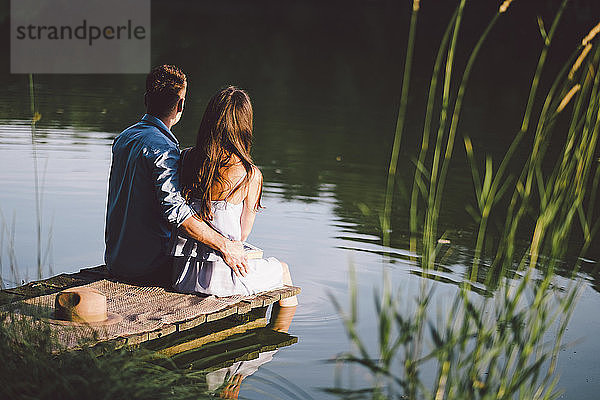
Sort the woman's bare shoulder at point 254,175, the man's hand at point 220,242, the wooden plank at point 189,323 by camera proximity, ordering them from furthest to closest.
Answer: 1. the woman's bare shoulder at point 254,175
2. the man's hand at point 220,242
3. the wooden plank at point 189,323

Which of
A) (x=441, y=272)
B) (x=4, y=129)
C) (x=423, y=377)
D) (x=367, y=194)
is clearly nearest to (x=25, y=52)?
(x=4, y=129)

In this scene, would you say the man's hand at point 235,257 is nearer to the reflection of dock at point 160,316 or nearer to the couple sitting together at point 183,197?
the couple sitting together at point 183,197

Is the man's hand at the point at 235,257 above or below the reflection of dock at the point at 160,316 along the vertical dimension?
above

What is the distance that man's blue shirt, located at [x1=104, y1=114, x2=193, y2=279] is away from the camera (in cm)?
450

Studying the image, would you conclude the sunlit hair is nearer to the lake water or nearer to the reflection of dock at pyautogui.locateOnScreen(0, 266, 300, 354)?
the reflection of dock at pyautogui.locateOnScreen(0, 266, 300, 354)

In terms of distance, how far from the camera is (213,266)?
4.66 metres

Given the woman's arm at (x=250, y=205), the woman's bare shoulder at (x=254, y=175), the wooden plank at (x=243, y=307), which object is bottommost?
the wooden plank at (x=243, y=307)

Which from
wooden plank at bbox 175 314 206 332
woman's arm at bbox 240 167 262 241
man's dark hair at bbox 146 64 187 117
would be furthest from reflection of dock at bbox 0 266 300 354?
man's dark hair at bbox 146 64 187 117

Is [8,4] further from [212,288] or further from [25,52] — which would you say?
[212,288]

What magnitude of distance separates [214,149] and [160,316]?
89 cm

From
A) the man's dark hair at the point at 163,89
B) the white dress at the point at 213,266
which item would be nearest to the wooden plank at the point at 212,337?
the white dress at the point at 213,266

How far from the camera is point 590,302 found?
5.75 meters

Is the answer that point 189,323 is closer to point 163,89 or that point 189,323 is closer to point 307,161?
point 163,89

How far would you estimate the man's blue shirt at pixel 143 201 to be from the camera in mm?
4500
